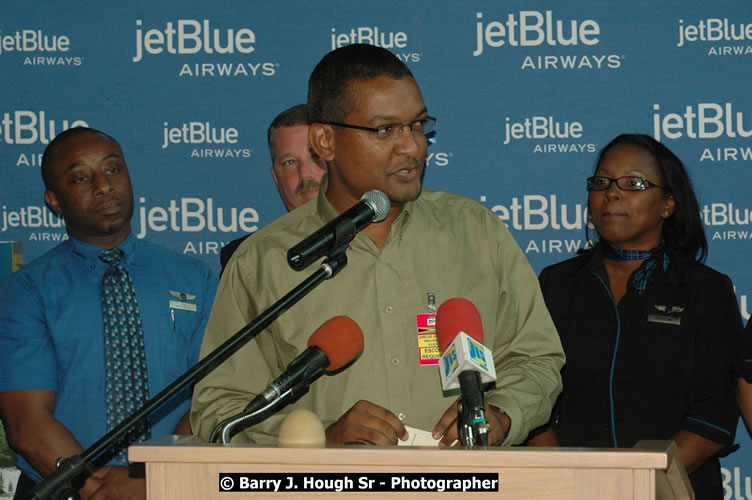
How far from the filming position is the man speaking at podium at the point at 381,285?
2.57 m

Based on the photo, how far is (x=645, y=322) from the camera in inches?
150

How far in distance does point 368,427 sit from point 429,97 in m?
2.72

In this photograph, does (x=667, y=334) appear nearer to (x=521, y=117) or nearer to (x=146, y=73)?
(x=521, y=117)

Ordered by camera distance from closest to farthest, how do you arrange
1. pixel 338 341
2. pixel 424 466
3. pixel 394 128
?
pixel 424 466 < pixel 338 341 < pixel 394 128

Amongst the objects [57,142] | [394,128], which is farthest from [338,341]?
[57,142]

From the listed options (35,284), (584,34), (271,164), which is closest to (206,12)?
(271,164)

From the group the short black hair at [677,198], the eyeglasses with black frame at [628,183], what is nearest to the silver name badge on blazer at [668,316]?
the short black hair at [677,198]

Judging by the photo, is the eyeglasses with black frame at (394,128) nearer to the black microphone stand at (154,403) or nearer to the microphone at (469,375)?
the black microphone stand at (154,403)

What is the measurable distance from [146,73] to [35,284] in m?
1.30

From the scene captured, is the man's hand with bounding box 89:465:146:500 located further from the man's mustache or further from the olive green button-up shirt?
the man's mustache

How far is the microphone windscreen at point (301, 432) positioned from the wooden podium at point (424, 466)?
3.0 inches

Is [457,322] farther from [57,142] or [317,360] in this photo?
[57,142]

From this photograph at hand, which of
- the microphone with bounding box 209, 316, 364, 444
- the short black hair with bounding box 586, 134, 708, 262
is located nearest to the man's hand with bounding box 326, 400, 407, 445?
the microphone with bounding box 209, 316, 364, 444

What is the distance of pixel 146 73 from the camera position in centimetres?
458
